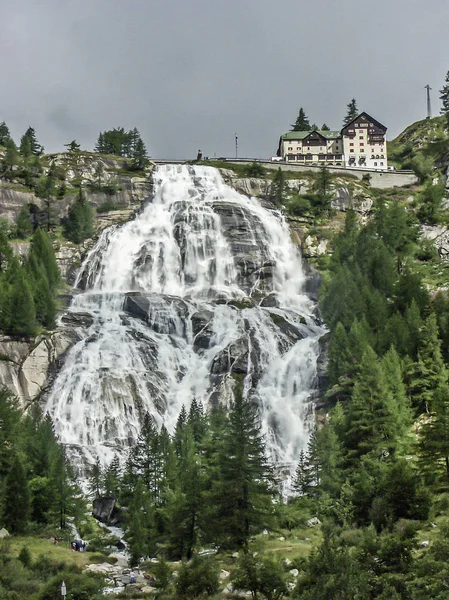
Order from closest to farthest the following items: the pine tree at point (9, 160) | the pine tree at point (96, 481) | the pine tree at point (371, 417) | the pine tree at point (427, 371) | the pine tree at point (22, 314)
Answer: the pine tree at point (371, 417) → the pine tree at point (96, 481) → the pine tree at point (427, 371) → the pine tree at point (22, 314) → the pine tree at point (9, 160)

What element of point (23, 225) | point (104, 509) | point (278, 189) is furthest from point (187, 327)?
point (278, 189)

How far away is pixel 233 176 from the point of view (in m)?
128

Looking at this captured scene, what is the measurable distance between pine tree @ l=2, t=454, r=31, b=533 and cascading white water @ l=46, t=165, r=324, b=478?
14181 mm

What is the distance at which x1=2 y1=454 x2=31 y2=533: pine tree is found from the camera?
48781 millimetres

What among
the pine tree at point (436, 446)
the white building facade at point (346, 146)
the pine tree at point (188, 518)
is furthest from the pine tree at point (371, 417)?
the white building facade at point (346, 146)

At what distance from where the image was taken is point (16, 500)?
161 ft

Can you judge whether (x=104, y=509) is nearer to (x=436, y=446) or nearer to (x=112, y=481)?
(x=112, y=481)

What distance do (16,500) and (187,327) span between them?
3732cm

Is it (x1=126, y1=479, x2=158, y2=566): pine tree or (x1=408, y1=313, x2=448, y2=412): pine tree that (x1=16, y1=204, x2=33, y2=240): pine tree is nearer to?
(x1=408, y1=313, x2=448, y2=412): pine tree

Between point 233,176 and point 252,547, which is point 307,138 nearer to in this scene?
point 233,176

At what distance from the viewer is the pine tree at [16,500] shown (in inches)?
1921

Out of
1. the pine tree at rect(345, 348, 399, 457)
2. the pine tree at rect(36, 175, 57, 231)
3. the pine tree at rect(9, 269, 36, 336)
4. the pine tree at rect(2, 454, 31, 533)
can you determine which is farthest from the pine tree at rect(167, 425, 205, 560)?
the pine tree at rect(36, 175, 57, 231)

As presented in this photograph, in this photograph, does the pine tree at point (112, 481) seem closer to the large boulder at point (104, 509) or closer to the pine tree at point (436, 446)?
the large boulder at point (104, 509)

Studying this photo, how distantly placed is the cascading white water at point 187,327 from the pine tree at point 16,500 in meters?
14.2
